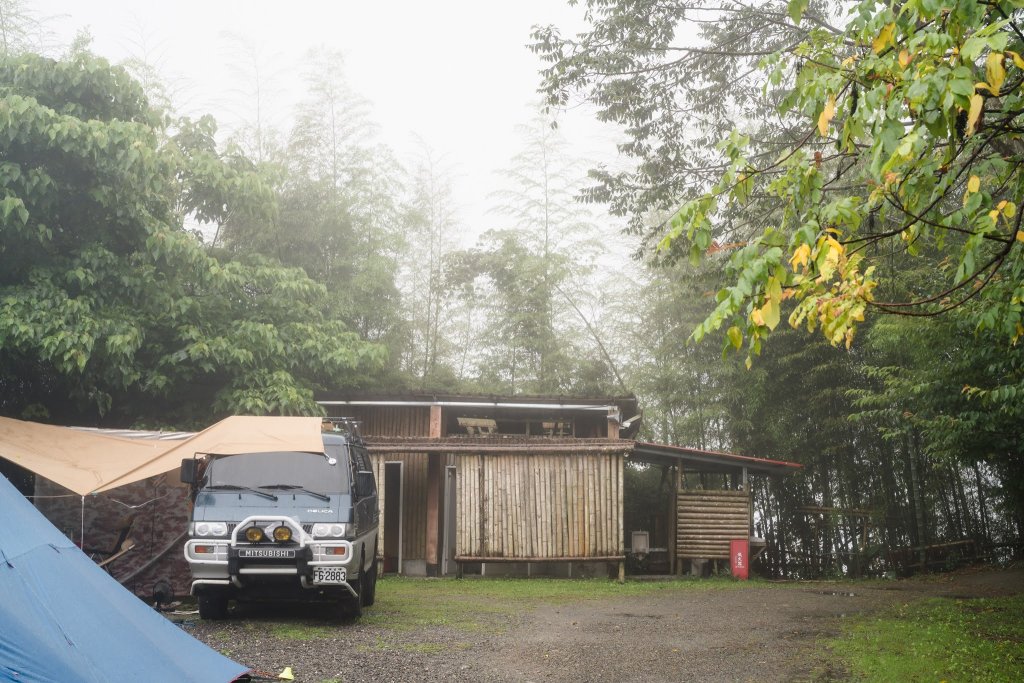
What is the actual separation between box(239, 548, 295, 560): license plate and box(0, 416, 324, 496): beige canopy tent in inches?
36.0

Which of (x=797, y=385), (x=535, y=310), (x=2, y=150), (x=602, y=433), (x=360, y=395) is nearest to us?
(x=2, y=150)

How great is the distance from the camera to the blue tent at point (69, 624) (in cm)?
425

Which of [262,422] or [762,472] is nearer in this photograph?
[262,422]

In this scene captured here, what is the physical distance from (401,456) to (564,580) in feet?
12.6

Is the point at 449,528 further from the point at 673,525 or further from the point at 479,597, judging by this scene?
the point at 673,525

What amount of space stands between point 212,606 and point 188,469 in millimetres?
1405

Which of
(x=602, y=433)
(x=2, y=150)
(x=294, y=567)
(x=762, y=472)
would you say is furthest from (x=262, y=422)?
(x=762, y=472)

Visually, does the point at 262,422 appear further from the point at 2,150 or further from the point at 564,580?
the point at 564,580

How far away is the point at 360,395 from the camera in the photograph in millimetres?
16047

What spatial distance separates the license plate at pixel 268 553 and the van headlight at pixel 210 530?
0.30 metres

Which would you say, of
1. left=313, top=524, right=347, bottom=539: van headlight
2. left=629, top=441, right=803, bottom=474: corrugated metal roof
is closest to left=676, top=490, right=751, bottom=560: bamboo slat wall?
left=629, top=441, right=803, bottom=474: corrugated metal roof

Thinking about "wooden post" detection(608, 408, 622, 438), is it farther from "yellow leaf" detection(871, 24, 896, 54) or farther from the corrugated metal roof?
"yellow leaf" detection(871, 24, 896, 54)

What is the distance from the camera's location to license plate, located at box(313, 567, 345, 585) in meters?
8.21

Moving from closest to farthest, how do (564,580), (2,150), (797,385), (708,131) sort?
(2,150)
(708,131)
(564,580)
(797,385)
